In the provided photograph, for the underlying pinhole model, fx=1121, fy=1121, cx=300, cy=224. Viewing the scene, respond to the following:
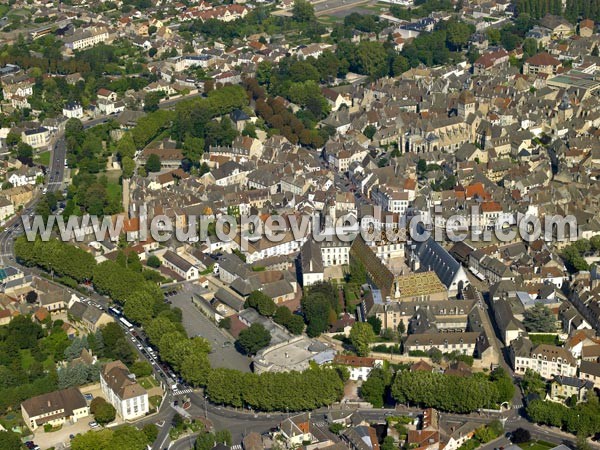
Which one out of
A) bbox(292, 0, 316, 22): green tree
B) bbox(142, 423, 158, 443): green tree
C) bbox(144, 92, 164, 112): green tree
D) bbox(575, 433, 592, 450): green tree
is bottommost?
bbox(575, 433, 592, 450): green tree

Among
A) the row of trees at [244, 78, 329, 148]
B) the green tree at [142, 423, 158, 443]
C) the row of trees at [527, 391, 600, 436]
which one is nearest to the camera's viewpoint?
the row of trees at [527, 391, 600, 436]

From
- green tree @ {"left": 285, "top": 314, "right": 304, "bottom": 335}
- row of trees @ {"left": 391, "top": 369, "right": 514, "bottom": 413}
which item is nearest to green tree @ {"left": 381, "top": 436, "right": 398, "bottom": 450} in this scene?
row of trees @ {"left": 391, "top": 369, "right": 514, "bottom": 413}

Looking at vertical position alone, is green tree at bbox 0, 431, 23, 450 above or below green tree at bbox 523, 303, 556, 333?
above

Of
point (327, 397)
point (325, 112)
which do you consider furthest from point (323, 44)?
point (327, 397)

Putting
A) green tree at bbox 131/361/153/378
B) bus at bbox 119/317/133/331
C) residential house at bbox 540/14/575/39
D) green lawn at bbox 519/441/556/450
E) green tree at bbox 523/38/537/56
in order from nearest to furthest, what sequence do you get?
green lawn at bbox 519/441/556/450
green tree at bbox 131/361/153/378
bus at bbox 119/317/133/331
green tree at bbox 523/38/537/56
residential house at bbox 540/14/575/39

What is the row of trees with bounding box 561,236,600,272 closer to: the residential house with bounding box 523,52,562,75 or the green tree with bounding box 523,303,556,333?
the green tree with bounding box 523,303,556,333

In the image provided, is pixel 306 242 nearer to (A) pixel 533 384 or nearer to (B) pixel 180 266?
(B) pixel 180 266
